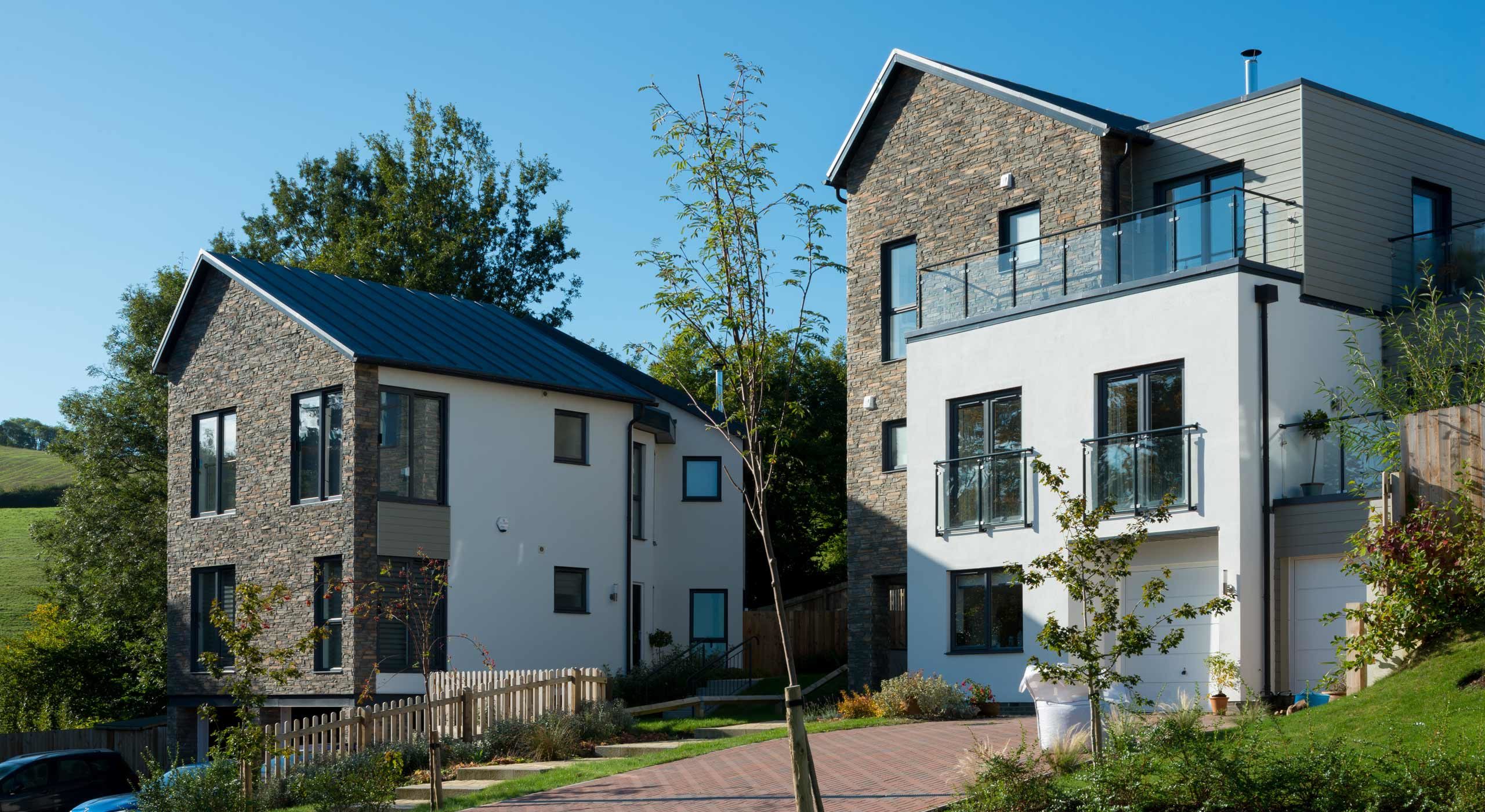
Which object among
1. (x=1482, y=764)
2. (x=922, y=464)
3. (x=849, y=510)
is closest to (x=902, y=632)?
(x=849, y=510)

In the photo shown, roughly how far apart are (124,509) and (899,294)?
2425 centimetres

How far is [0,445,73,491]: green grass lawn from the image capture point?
86.2 m

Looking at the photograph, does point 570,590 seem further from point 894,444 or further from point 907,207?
point 907,207

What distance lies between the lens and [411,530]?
25.7 m

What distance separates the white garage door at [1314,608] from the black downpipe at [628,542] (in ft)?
45.5

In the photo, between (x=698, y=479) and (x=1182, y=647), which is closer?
(x=1182, y=647)

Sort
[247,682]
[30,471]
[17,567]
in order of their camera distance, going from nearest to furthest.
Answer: [247,682] < [17,567] < [30,471]

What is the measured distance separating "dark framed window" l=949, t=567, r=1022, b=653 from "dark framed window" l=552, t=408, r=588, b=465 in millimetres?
9089

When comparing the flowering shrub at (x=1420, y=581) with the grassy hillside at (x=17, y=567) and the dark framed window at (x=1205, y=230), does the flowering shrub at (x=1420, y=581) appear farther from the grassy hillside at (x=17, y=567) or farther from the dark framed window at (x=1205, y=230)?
the grassy hillside at (x=17, y=567)

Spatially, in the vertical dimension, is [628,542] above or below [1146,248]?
below

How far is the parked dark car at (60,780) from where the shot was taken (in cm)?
2334

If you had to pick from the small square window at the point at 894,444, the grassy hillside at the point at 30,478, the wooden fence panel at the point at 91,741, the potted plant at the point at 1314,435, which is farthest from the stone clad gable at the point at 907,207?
the grassy hillside at the point at 30,478

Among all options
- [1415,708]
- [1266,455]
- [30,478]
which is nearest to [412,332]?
[1266,455]

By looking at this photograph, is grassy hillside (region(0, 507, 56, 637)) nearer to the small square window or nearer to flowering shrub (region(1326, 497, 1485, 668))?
the small square window
